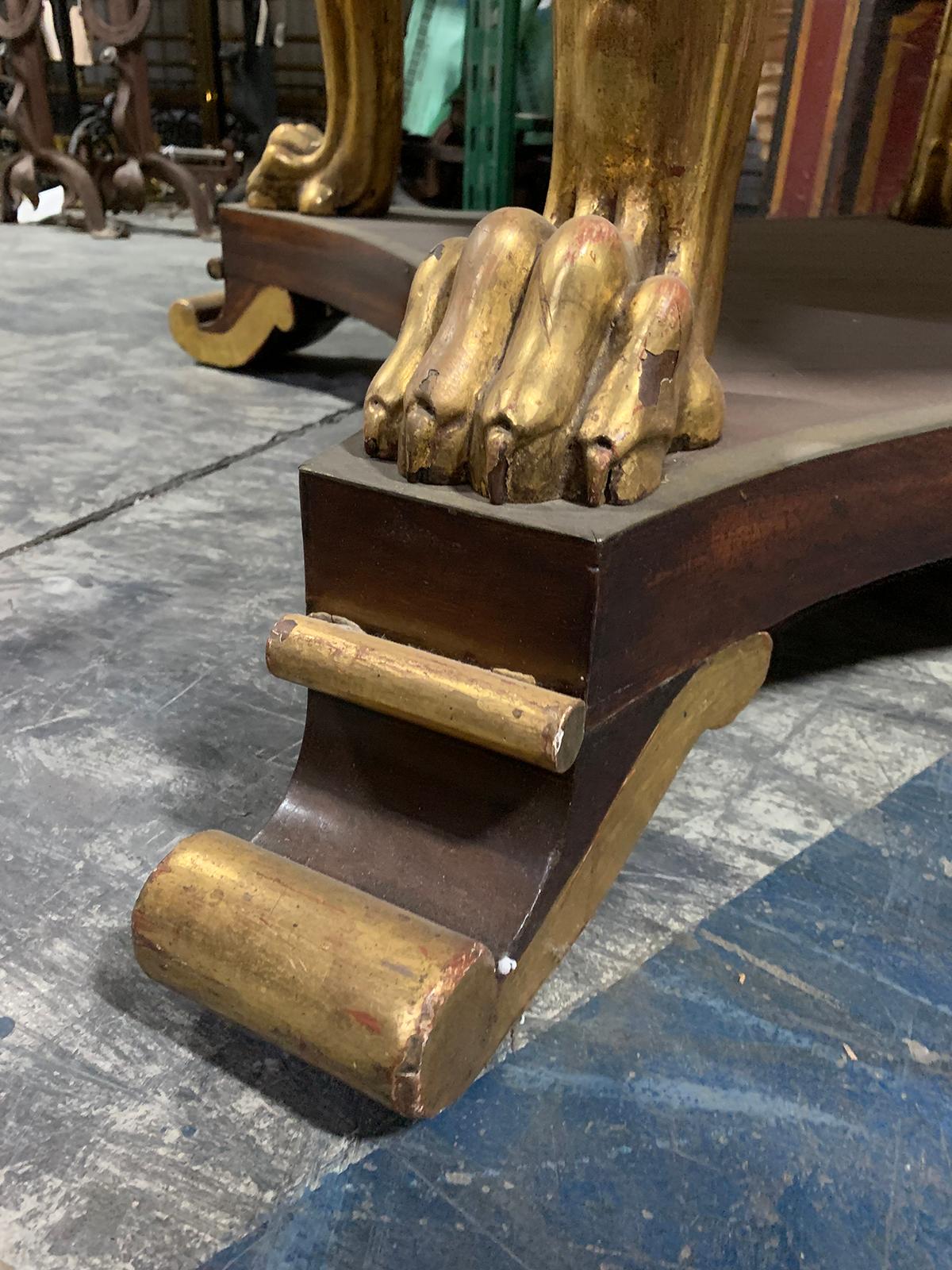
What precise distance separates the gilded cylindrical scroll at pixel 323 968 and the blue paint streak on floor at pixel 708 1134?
0.13 feet

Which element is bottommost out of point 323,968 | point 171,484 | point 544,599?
point 171,484

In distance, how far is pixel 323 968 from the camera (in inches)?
18.4

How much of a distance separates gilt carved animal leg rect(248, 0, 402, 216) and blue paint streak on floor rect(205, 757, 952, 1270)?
118 centimetres

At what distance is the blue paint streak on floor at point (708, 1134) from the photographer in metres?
0.44

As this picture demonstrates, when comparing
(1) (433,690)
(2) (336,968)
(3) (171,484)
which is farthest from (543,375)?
(3) (171,484)

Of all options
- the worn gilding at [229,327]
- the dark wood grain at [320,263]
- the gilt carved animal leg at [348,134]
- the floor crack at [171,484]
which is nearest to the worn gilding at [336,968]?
the floor crack at [171,484]

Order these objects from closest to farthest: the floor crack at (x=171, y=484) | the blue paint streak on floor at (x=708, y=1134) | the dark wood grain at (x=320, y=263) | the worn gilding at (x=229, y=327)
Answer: the blue paint streak on floor at (x=708, y=1134), the floor crack at (x=171, y=484), the dark wood grain at (x=320, y=263), the worn gilding at (x=229, y=327)

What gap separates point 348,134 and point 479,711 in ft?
3.86

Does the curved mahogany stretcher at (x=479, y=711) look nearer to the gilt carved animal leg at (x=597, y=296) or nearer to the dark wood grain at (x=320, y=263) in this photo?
the gilt carved animal leg at (x=597, y=296)

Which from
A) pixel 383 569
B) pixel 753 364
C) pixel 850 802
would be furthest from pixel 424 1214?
pixel 753 364

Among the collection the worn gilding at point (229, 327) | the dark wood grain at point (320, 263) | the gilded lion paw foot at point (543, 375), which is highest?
the gilded lion paw foot at point (543, 375)

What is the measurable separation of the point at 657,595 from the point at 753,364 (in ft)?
1.07

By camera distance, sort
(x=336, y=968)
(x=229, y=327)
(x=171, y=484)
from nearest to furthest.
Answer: (x=336, y=968) → (x=171, y=484) → (x=229, y=327)

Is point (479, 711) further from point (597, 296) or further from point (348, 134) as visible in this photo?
point (348, 134)
